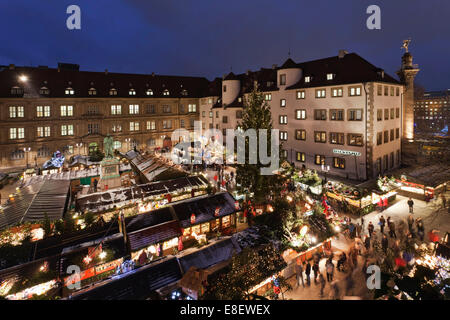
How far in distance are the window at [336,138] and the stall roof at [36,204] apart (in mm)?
28466

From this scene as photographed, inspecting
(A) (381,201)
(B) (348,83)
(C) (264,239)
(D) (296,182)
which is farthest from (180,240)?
(B) (348,83)

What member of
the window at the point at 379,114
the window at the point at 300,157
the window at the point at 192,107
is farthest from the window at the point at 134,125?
the window at the point at 379,114

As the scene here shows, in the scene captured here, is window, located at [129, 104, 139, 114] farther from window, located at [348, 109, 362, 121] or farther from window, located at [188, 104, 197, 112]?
window, located at [348, 109, 362, 121]

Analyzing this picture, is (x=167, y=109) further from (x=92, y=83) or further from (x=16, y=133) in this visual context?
(x=16, y=133)

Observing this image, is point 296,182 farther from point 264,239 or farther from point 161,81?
point 161,81

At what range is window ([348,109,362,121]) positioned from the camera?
28434mm

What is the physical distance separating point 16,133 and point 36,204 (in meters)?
33.5

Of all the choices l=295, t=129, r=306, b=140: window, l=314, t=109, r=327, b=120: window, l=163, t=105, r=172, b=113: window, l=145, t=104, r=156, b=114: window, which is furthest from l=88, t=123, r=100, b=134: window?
l=314, t=109, r=327, b=120: window

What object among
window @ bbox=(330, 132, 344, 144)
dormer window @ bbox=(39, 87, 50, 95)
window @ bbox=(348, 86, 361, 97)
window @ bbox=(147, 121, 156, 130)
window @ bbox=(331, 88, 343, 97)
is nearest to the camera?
window @ bbox=(348, 86, 361, 97)

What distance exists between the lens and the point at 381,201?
72.5ft

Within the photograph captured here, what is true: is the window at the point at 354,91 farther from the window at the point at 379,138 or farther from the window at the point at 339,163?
the window at the point at 339,163

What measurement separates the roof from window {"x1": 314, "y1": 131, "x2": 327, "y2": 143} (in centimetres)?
3300

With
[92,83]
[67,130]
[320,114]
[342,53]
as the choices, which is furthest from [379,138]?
[92,83]
